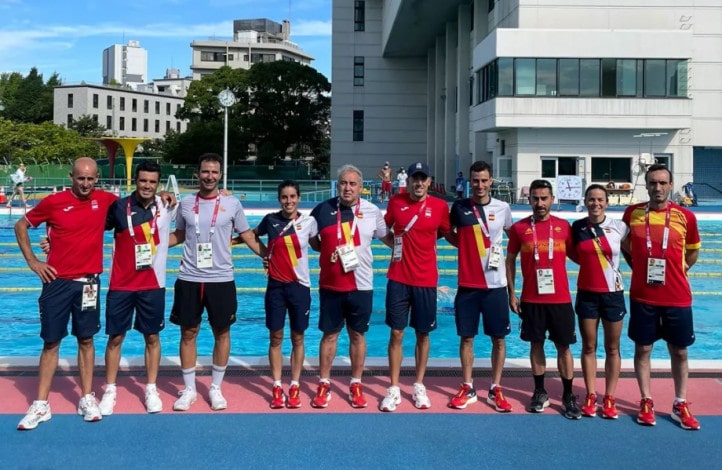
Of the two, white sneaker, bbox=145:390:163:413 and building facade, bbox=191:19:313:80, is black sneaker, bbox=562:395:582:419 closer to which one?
white sneaker, bbox=145:390:163:413

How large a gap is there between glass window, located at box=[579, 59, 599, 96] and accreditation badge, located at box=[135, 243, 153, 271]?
2670 cm

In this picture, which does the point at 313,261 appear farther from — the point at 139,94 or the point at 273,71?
the point at 139,94

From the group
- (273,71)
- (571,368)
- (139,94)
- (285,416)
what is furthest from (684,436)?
(139,94)

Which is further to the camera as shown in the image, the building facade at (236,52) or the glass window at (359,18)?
the building facade at (236,52)

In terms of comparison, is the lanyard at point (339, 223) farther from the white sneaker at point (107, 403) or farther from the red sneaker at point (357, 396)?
the white sneaker at point (107, 403)

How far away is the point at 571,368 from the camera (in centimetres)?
509

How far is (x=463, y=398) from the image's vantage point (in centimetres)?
519

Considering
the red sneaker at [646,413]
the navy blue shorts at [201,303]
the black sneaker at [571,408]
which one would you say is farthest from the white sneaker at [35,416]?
the red sneaker at [646,413]

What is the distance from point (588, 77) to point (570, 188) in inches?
233

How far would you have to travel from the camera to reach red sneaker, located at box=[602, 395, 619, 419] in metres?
4.94

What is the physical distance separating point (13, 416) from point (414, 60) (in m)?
47.5

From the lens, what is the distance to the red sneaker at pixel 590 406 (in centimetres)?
500

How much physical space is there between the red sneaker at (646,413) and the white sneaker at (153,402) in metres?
3.29

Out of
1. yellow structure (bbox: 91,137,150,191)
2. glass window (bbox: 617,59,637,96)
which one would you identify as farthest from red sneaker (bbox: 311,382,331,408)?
yellow structure (bbox: 91,137,150,191)
